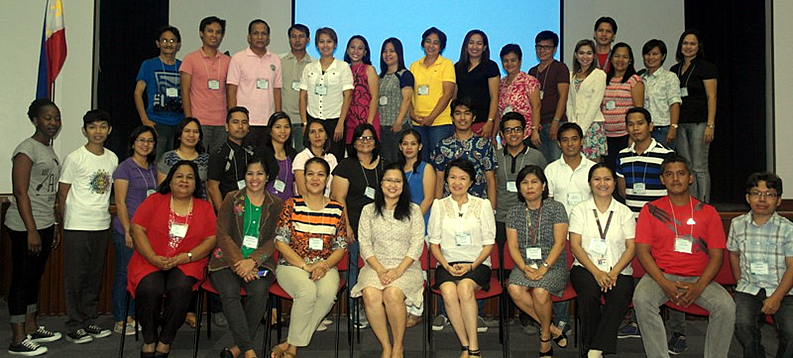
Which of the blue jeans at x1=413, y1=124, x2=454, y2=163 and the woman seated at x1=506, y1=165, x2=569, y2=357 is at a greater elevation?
the blue jeans at x1=413, y1=124, x2=454, y2=163

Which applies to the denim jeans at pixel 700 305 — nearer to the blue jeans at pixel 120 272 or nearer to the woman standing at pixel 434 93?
the woman standing at pixel 434 93

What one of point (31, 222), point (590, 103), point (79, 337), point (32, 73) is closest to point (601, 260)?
point (590, 103)

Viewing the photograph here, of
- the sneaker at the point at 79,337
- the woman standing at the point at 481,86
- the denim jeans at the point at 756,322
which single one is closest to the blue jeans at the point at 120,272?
the sneaker at the point at 79,337

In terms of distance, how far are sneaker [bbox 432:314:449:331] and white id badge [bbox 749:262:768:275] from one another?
76.5 inches

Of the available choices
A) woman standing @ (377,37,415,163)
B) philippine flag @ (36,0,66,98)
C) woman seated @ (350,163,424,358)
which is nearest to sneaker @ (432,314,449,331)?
woman seated @ (350,163,424,358)

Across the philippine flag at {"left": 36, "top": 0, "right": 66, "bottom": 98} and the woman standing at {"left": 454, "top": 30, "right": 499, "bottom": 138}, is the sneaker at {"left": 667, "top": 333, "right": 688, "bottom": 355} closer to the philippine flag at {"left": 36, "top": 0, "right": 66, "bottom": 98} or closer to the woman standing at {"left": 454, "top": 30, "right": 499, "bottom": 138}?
the woman standing at {"left": 454, "top": 30, "right": 499, "bottom": 138}

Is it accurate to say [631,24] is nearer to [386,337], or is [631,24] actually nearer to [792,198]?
[792,198]

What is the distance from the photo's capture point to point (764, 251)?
344 centimetres

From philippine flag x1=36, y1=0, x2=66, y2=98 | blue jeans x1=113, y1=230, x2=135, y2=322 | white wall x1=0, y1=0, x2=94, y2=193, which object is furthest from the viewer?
white wall x1=0, y1=0, x2=94, y2=193

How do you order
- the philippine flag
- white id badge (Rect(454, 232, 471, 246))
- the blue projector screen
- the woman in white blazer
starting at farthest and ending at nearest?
the blue projector screen
the philippine flag
the woman in white blazer
white id badge (Rect(454, 232, 471, 246))

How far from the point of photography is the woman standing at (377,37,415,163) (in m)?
4.82

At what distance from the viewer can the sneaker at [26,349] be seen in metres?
3.71

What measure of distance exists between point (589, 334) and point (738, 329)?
0.79 m

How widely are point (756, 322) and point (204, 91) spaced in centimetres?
402
